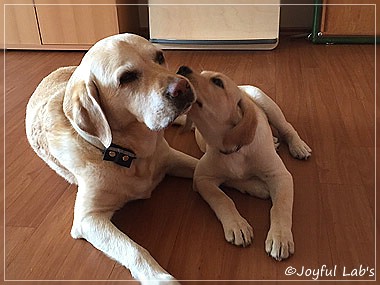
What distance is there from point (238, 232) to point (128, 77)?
22.2 inches

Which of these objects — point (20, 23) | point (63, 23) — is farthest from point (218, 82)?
point (20, 23)

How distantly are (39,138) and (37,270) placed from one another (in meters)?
0.50

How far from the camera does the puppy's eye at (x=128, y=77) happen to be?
1.38 m

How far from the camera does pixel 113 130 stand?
59.1 inches

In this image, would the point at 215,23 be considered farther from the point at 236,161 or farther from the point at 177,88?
the point at 177,88

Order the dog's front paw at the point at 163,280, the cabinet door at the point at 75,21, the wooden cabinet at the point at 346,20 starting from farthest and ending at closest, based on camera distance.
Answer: the cabinet door at the point at 75,21 → the wooden cabinet at the point at 346,20 → the dog's front paw at the point at 163,280

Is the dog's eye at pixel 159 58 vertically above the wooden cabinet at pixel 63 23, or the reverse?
the dog's eye at pixel 159 58

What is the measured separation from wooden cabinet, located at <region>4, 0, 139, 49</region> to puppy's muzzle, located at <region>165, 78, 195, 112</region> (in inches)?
73.1

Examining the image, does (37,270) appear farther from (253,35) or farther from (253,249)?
(253,35)

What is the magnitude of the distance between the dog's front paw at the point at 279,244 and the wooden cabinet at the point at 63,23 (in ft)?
6.71

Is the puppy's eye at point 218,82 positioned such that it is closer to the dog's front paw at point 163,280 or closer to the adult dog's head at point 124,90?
the adult dog's head at point 124,90

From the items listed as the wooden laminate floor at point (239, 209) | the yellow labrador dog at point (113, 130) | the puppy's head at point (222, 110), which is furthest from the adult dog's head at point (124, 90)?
the wooden laminate floor at point (239, 209)

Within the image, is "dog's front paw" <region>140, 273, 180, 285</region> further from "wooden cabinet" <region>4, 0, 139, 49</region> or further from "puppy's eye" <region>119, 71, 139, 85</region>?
"wooden cabinet" <region>4, 0, 139, 49</region>

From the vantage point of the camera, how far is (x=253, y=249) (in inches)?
58.1
